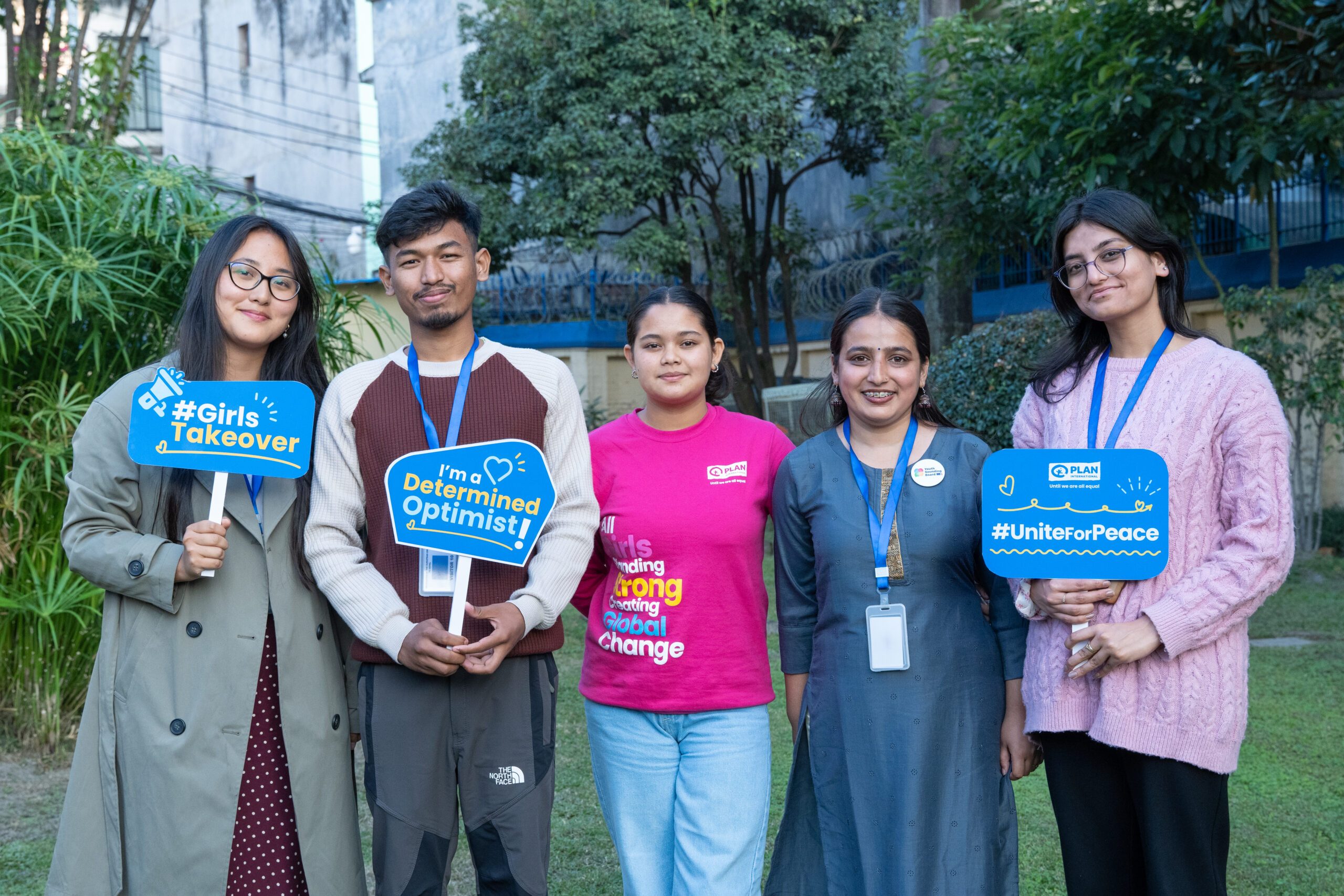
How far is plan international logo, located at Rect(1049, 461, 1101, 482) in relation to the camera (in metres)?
2.31

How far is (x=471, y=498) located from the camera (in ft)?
7.89

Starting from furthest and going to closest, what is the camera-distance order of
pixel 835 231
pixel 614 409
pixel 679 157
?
pixel 614 409 → pixel 835 231 → pixel 679 157

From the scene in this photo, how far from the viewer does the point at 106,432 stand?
2.52 meters

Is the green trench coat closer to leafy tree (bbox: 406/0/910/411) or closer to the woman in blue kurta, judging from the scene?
the woman in blue kurta

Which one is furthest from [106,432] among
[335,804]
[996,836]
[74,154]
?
[74,154]

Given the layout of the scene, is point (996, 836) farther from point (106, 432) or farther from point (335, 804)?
point (106, 432)

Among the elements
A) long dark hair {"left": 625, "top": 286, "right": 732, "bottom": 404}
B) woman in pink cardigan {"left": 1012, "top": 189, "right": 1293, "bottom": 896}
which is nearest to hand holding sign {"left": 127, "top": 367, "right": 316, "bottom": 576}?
long dark hair {"left": 625, "top": 286, "right": 732, "bottom": 404}

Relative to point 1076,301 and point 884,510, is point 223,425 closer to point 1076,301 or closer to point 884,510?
point 884,510

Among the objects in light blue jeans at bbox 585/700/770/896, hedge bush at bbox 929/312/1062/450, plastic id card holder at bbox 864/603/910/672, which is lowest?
light blue jeans at bbox 585/700/770/896

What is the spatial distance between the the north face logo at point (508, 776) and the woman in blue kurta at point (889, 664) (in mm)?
635

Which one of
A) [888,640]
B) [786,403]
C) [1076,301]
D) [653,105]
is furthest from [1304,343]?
[888,640]

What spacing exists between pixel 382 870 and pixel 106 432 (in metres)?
1.08

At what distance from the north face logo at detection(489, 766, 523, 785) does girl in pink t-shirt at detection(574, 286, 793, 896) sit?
33 centimetres

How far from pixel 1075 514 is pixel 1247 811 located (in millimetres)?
2614
